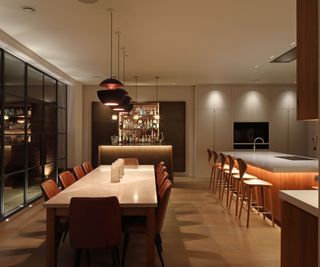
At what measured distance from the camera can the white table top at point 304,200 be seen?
1.81 meters

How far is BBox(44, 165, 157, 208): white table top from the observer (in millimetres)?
2813

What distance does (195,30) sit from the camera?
455 cm

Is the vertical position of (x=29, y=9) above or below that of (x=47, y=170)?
above

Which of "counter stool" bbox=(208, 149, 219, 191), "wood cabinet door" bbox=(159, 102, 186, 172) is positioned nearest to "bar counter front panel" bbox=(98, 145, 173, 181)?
"counter stool" bbox=(208, 149, 219, 191)

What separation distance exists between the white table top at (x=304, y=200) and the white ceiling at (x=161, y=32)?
2.46 meters

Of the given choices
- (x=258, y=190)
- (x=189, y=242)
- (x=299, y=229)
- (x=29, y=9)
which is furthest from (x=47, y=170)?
(x=299, y=229)

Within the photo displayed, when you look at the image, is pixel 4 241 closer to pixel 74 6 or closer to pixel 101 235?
pixel 101 235

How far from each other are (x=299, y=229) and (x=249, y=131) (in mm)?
7627

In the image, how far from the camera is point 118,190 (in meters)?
3.41

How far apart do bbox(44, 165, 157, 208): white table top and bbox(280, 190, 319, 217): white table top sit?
117 centimetres

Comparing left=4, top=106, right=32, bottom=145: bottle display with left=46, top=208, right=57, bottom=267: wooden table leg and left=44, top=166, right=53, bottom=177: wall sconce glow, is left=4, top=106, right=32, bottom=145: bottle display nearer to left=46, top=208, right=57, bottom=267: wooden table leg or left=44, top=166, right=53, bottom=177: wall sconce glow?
left=44, top=166, right=53, bottom=177: wall sconce glow

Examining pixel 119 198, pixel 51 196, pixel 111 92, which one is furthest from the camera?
pixel 111 92

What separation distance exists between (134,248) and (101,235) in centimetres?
119

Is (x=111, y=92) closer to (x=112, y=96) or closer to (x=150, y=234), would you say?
(x=112, y=96)
